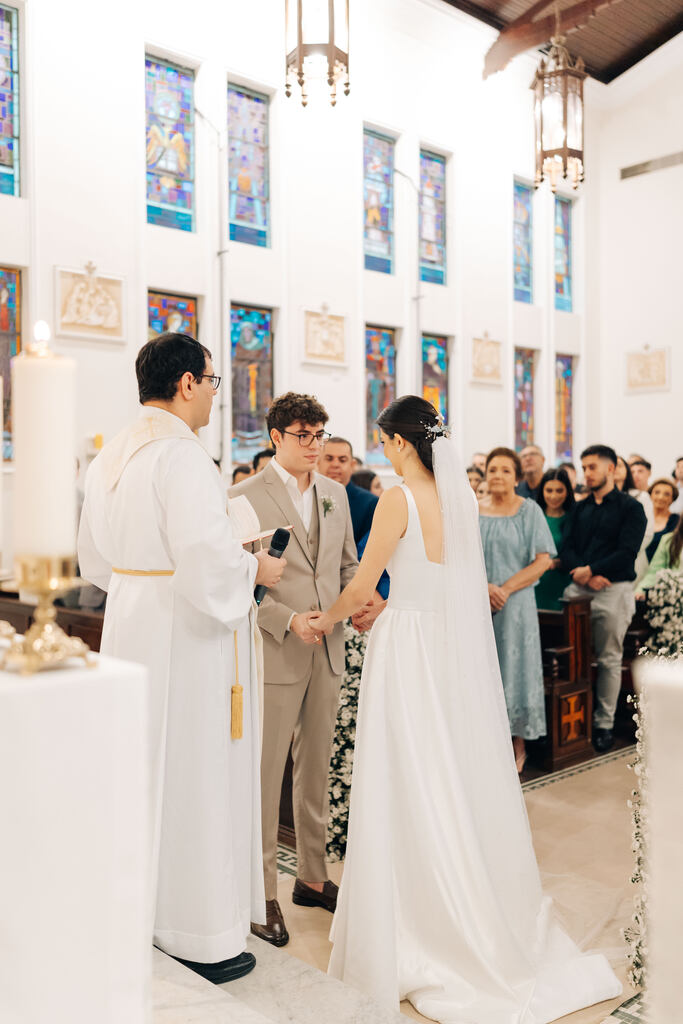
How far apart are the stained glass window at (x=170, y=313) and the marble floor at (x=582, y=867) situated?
6785 millimetres

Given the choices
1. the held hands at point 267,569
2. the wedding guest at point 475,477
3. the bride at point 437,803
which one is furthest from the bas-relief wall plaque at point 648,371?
the held hands at point 267,569

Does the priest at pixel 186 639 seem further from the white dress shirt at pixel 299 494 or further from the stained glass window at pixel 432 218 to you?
the stained glass window at pixel 432 218

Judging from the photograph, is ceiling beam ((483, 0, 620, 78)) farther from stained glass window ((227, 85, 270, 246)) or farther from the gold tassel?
the gold tassel

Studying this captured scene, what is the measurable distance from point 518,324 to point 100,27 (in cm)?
769

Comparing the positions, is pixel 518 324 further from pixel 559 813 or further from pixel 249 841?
pixel 249 841

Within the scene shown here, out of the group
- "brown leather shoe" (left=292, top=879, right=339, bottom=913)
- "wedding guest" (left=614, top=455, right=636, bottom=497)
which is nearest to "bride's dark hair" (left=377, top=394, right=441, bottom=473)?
"brown leather shoe" (left=292, top=879, right=339, bottom=913)

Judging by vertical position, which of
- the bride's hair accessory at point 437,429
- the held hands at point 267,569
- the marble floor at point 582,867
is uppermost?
the bride's hair accessory at point 437,429

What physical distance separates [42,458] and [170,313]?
9.62 metres

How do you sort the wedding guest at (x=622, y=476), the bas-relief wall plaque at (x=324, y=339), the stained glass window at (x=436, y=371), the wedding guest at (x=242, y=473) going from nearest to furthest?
the wedding guest at (x=242, y=473) < the wedding guest at (x=622, y=476) < the bas-relief wall plaque at (x=324, y=339) < the stained glass window at (x=436, y=371)

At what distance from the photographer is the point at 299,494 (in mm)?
3850

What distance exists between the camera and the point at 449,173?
542 inches

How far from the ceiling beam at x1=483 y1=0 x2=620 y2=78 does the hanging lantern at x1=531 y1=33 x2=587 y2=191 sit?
15.5ft

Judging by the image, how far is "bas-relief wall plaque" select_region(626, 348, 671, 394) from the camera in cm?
1547

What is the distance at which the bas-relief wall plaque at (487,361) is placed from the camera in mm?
14141
